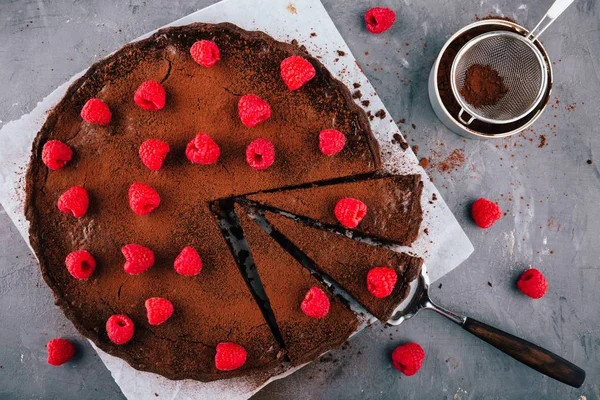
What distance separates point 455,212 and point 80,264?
9.48ft

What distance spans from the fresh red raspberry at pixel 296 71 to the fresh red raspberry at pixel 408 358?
221cm

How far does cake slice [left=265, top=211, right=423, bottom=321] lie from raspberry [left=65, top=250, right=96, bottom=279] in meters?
1.27

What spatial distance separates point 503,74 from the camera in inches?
151

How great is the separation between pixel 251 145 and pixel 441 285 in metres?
1.99

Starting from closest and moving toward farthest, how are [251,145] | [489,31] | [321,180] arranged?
[251,145], [321,180], [489,31]

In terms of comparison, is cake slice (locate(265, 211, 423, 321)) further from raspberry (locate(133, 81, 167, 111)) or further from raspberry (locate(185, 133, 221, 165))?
raspberry (locate(133, 81, 167, 111))

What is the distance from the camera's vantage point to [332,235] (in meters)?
3.57

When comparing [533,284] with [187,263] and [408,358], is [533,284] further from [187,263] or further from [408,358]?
[187,263]

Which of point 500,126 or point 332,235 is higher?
point 500,126

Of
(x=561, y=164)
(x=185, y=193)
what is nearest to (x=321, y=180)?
(x=185, y=193)

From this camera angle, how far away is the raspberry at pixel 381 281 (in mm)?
3416

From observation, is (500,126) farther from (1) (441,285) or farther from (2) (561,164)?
(1) (441,285)

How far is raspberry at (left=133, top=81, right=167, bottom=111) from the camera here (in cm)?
327

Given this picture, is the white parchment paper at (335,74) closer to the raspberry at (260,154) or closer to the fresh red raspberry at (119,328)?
the fresh red raspberry at (119,328)
